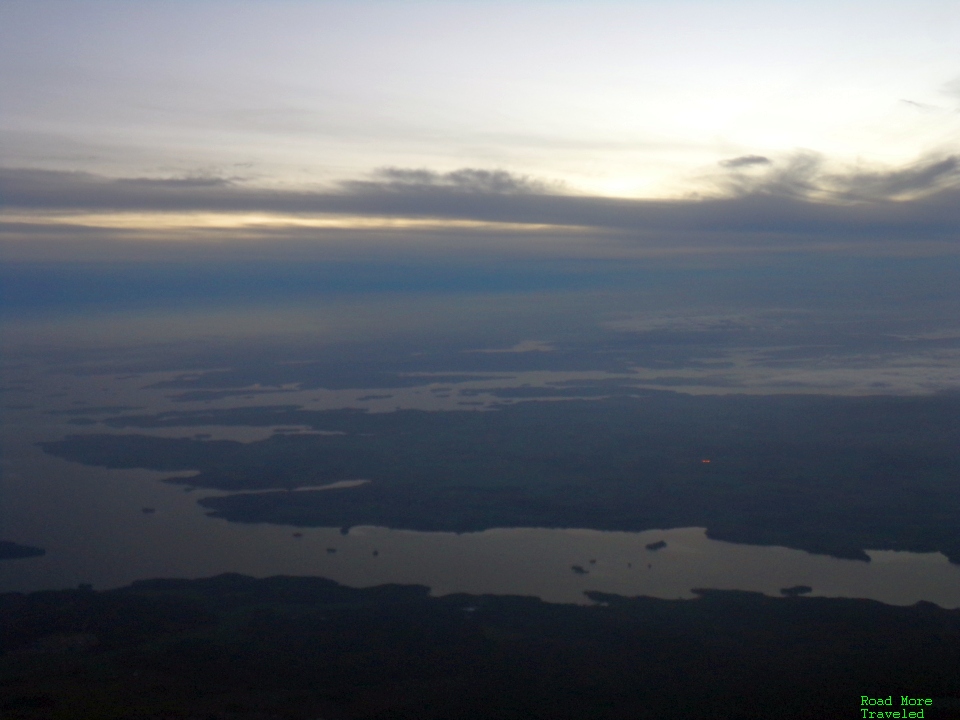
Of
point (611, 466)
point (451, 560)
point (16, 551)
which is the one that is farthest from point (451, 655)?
point (611, 466)

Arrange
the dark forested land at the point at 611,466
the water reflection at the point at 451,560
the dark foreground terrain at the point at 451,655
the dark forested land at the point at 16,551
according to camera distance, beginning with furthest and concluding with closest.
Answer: the dark forested land at the point at 611,466, the dark forested land at the point at 16,551, the water reflection at the point at 451,560, the dark foreground terrain at the point at 451,655

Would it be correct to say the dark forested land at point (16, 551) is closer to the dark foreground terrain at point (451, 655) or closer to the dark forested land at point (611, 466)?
the dark foreground terrain at point (451, 655)

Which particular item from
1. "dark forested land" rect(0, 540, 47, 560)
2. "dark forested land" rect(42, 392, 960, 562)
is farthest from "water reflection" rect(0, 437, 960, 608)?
"dark forested land" rect(42, 392, 960, 562)

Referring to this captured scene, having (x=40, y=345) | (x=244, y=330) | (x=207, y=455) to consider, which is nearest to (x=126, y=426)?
(x=207, y=455)

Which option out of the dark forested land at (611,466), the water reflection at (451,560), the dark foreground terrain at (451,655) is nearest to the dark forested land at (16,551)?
the water reflection at (451,560)

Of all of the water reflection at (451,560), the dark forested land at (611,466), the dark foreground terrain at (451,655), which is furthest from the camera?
the dark forested land at (611,466)

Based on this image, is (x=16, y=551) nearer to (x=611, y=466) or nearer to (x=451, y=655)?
(x=451, y=655)
